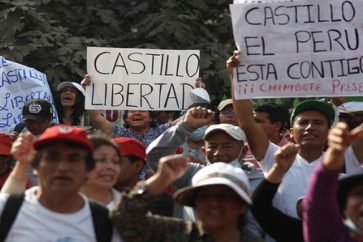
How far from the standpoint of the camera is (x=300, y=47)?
7.60 metres

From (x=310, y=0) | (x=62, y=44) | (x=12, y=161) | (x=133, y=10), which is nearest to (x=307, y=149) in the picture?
(x=310, y=0)

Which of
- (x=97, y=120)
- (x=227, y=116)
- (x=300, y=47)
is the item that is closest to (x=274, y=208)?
(x=300, y=47)

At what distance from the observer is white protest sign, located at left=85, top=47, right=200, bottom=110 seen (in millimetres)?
8982

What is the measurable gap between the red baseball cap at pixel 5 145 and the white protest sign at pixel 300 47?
61.7 inches

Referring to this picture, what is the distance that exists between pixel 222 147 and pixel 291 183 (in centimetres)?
47

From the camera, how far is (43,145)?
17.2 ft

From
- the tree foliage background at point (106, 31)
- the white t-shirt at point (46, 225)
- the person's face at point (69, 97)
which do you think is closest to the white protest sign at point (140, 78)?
the person's face at point (69, 97)

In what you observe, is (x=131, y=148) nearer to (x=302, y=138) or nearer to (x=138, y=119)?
(x=302, y=138)

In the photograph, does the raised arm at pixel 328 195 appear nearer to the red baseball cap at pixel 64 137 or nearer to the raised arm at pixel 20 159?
the red baseball cap at pixel 64 137

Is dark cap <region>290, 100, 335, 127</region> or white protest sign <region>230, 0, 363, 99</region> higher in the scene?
white protest sign <region>230, 0, 363, 99</region>

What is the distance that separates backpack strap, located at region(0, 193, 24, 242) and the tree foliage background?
6696 mm

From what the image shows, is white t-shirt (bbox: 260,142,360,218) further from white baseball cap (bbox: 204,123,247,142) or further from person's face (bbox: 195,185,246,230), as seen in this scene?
person's face (bbox: 195,185,246,230)

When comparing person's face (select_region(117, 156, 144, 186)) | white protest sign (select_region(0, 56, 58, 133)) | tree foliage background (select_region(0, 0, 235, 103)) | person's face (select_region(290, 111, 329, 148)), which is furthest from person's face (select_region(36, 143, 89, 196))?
tree foliage background (select_region(0, 0, 235, 103))

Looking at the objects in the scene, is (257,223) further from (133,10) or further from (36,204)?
(133,10)
